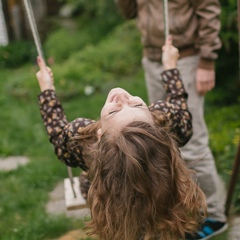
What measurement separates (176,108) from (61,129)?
59 cm

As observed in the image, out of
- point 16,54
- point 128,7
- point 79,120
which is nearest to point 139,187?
point 79,120

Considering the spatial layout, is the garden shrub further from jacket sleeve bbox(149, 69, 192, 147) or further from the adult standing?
jacket sleeve bbox(149, 69, 192, 147)

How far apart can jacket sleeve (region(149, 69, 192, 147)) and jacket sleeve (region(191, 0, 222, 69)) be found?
0.32m

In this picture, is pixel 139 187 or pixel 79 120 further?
pixel 79 120

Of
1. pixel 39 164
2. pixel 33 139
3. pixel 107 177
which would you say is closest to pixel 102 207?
pixel 107 177

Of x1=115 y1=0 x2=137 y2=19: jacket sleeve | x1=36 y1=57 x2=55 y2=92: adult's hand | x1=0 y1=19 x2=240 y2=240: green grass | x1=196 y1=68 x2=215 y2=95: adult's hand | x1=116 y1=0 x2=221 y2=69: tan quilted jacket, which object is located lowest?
x1=0 y1=19 x2=240 y2=240: green grass

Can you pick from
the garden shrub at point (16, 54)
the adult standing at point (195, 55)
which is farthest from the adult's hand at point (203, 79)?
the garden shrub at point (16, 54)

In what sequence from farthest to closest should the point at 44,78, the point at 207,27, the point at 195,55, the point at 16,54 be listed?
1. the point at 16,54
2. the point at 195,55
3. the point at 207,27
4. the point at 44,78

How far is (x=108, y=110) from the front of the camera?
6.81 feet

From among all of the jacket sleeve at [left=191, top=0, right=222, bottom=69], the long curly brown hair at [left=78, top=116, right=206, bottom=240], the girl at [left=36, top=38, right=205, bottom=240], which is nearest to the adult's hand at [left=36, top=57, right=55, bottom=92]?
the girl at [left=36, top=38, right=205, bottom=240]

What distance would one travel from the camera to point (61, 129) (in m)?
2.52

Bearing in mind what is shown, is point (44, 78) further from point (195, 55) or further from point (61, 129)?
point (195, 55)

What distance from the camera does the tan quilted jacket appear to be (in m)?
2.77

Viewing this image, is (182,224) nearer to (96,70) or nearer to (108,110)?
(108,110)
